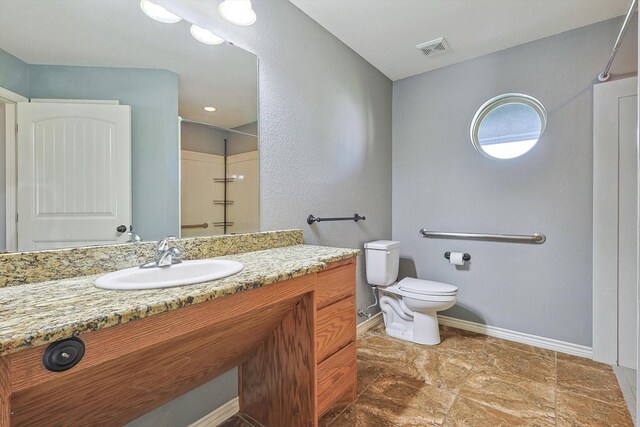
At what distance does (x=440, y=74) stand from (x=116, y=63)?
98.4 inches

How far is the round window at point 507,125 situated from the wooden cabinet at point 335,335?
1.81 m

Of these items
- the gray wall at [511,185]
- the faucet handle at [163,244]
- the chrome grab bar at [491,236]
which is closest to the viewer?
the faucet handle at [163,244]

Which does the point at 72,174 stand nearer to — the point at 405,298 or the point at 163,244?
the point at 163,244

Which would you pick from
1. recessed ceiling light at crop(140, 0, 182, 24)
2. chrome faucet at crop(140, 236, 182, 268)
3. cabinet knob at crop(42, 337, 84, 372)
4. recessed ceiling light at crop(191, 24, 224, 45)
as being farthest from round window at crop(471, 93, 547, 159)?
cabinet knob at crop(42, 337, 84, 372)

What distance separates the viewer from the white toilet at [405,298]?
7.13 ft

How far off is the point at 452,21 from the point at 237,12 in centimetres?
147

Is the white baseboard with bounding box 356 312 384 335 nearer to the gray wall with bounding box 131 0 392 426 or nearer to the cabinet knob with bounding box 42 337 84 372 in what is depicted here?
the gray wall with bounding box 131 0 392 426

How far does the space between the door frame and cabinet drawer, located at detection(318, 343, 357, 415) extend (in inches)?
48.6

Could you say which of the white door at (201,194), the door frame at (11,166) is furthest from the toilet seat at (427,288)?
the door frame at (11,166)

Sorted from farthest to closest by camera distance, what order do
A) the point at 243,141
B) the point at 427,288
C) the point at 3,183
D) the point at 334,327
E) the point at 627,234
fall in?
the point at 427,288
the point at 627,234
the point at 243,141
the point at 334,327
the point at 3,183

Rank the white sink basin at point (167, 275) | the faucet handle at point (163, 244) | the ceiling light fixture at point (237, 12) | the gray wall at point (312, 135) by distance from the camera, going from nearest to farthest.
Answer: the white sink basin at point (167, 275) < the faucet handle at point (163, 244) < the ceiling light fixture at point (237, 12) < the gray wall at point (312, 135)

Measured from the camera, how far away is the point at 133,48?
121 centimetres

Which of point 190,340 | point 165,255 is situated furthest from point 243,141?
point 190,340

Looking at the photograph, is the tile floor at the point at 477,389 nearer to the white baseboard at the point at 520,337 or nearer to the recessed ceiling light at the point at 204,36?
the white baseboard at the point at 520,337
